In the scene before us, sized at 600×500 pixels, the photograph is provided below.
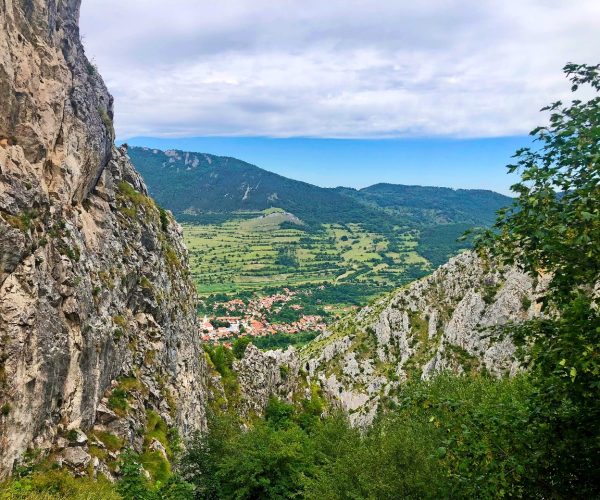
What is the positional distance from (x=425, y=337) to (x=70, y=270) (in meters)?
69.5

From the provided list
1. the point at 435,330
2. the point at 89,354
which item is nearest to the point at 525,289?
the point at 435,330

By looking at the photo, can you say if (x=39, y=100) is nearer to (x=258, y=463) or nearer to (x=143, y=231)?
(x=143, y=231)

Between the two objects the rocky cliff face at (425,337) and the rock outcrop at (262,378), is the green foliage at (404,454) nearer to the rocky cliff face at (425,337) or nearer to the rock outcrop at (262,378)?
the rock outcrop at (262,378)

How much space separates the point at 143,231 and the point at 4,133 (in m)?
16.6

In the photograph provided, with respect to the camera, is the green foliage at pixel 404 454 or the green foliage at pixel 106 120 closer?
the green foliage at pixel 404 454

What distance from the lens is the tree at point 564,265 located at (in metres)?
8.27

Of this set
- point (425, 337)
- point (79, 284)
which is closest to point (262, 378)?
point (425, 337)

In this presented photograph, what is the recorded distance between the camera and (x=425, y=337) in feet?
269

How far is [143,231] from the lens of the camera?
3822cm

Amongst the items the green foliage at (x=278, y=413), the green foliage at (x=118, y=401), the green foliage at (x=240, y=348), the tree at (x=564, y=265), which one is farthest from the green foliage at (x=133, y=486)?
the green foliage at (x=240, y=348)

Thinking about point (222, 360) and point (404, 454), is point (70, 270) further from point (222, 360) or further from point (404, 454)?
point (222, 360)

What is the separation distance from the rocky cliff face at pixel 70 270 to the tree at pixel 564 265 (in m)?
19.4

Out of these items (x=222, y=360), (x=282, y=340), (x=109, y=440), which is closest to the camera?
(x=109, y=440)

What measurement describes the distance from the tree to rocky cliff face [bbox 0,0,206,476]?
63.5 feet
